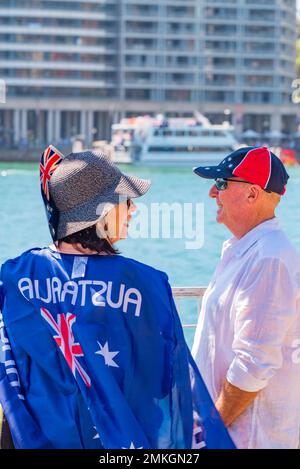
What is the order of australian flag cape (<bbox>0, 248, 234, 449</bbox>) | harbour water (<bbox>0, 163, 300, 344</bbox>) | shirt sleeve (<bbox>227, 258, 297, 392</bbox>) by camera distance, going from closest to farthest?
australian flag cape (<bbox>0, 248, 234, 449</bbox>) → shirt sleeve (<bbox>227, 258, 297, 392</bbox>) → harbour water (<bbox>0, 163, 300, 344</bbox>)

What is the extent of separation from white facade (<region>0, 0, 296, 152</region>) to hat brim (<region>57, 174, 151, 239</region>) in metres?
64.9

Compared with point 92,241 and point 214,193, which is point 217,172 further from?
point 92,241

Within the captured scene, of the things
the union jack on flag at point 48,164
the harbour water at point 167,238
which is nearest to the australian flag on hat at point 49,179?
the union jack on flag at point 48,164

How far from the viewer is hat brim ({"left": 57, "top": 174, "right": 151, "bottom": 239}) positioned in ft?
5.72

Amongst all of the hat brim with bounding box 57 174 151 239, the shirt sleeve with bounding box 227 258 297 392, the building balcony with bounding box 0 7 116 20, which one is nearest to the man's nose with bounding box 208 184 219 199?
the shirt sleeve with bounding box 227 258 297 392

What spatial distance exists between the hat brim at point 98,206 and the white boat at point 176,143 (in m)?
47.9

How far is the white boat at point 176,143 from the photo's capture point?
49750 millimetres

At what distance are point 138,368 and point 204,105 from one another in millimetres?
69570

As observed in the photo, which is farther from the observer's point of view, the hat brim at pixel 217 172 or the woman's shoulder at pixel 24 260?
the hat brim at pixel 217 172

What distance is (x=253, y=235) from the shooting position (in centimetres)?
203

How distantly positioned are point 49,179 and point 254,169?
472 millimetres

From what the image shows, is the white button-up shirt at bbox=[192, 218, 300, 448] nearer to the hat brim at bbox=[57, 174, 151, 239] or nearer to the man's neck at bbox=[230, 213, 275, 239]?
the man's neck at bbox=[230, 213, 275, 239]

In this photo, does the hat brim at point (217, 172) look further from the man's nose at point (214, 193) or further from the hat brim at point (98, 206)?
the hat brim at point (98, 206)
